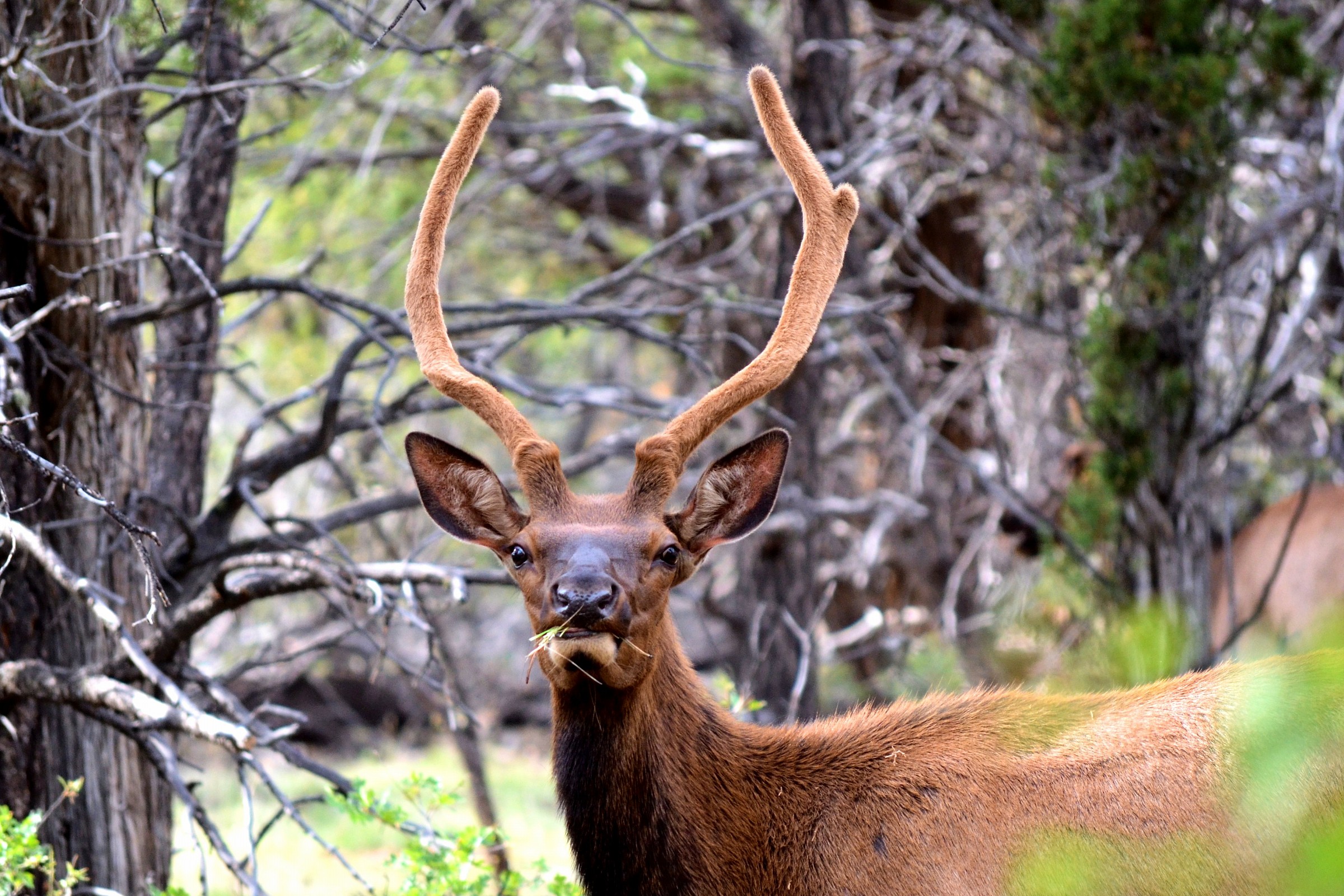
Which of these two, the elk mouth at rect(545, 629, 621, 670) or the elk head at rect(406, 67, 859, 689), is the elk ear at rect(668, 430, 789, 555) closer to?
the elk head at rect(406, 67, 859, 689)

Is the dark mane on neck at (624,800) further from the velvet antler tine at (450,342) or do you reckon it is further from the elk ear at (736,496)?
the velvet antler tine at (450,342)

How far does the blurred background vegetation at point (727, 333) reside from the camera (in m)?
4.84

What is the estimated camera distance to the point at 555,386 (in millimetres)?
5961

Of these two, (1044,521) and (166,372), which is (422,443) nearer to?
(166,372)

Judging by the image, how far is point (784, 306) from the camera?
13.6 feet

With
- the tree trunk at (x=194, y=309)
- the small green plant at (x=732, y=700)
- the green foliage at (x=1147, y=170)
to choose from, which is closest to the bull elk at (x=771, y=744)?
the small green plant at (x=732, y=700)

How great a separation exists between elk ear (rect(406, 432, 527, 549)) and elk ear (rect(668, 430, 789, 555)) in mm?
501

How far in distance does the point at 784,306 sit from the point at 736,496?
0.63 metres

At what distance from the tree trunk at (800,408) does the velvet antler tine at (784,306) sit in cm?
227

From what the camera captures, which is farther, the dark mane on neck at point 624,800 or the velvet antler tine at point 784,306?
the velvet antler tine at point 784,306

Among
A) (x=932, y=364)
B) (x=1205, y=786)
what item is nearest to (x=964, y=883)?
(x=1205, y=786)

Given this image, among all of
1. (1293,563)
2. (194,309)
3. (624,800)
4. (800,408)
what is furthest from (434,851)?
(1293,563)

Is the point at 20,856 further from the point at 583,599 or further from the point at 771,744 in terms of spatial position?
the point at 771,744

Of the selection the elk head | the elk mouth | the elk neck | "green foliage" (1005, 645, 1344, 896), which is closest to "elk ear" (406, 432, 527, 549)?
the elk head
